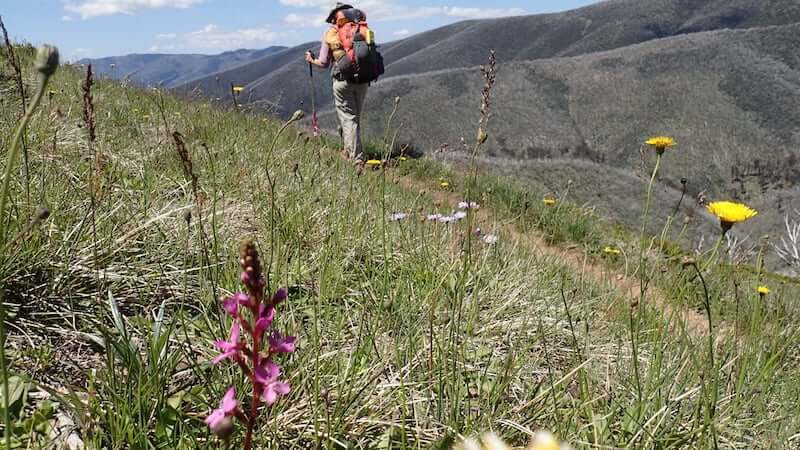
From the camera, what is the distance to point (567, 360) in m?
2.35

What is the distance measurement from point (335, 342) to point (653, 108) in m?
29.8

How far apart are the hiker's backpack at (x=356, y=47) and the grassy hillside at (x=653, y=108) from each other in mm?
14564

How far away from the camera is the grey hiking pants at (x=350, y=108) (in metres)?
8.20

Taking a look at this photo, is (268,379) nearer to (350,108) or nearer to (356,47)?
(356,47)

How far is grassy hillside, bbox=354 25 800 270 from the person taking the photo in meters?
22.9

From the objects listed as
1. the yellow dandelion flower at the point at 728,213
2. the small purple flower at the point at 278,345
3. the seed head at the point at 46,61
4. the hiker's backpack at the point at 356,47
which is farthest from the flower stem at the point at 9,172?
the hiker's backpack at the point at 356,47

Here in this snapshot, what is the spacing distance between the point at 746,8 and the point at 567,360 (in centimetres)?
7918

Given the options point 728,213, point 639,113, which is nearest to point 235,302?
point 728,213

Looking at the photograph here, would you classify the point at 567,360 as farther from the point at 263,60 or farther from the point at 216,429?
the point at 263,60

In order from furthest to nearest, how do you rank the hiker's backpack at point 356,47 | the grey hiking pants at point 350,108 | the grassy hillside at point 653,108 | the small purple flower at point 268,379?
1. the grassy hillside at point 653,108
2. the grey hiking pants at point 350,108
3. the hiker's backpack at point 356,47
4. the small purple flower at point 268,379

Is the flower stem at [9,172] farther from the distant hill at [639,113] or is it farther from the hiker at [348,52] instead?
the distant hill at [639,113]

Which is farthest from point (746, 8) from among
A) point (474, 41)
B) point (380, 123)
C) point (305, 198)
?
point (305, 198)

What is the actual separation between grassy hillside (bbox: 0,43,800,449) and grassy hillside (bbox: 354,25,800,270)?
19.5 m

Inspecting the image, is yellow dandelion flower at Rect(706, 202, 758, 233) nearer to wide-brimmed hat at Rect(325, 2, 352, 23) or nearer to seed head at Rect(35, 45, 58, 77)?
seed head at Rect(35, 45, 58, 77)
